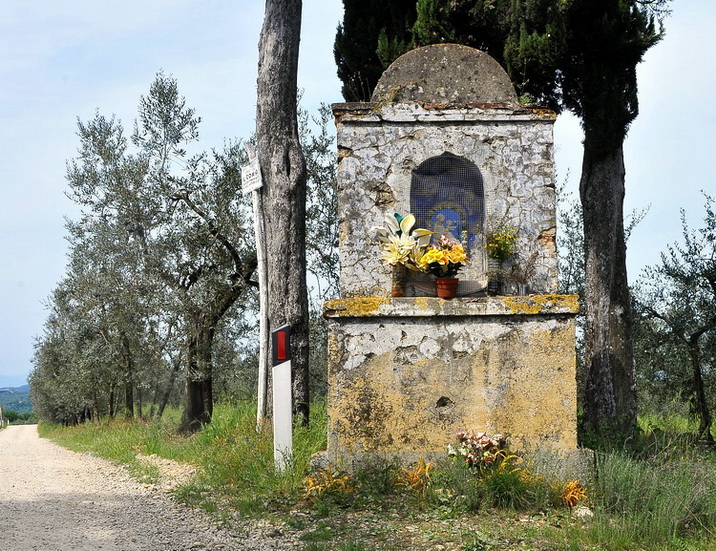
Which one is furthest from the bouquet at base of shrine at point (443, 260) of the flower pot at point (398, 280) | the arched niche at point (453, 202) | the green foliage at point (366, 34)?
the green foliage at point (366, 34)

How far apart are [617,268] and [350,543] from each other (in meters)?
8.23

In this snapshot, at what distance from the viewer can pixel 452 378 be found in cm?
733

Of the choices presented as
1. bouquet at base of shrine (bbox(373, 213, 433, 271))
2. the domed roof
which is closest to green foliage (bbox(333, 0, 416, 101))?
the domed roof

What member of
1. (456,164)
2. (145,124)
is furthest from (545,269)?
(145,124)

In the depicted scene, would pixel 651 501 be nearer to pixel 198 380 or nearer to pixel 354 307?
pixel 354 307

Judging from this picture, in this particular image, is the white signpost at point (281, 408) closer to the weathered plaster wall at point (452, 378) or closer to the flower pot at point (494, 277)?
the weathered plaster wall at point (452, 378)

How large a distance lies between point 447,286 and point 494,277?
57 centimetres

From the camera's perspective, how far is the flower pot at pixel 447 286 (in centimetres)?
749

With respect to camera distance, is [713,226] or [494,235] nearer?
[494,235]

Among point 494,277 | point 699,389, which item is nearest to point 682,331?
point 699,389

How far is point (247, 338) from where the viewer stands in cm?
1481

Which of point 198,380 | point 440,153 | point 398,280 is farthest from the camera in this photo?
point 198,380

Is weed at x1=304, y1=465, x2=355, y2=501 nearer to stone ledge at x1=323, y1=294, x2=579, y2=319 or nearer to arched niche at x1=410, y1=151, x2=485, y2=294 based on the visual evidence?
stone ledge at x1=323, y1=294, x2=579, y2=319

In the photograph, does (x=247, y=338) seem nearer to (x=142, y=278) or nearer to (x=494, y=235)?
(x=142, y=278)
